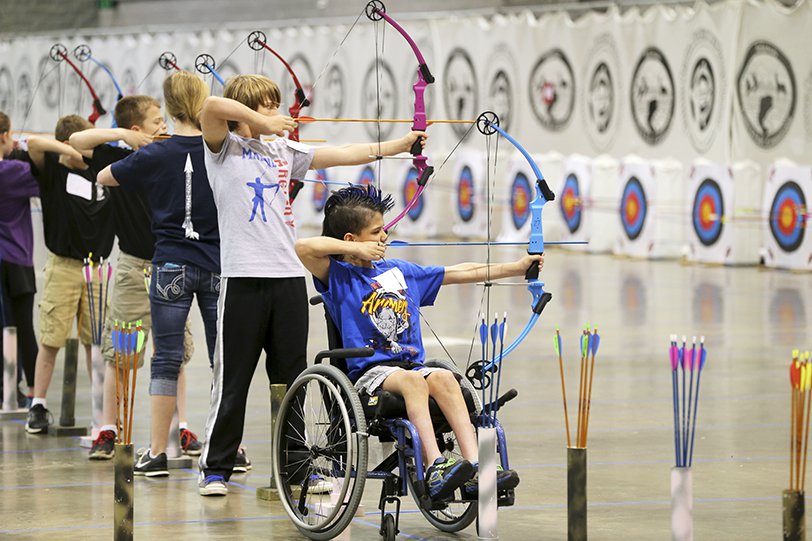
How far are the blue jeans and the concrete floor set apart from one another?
1.16 feet

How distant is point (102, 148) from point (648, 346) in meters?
Result: 3.92

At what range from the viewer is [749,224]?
13.5 meters

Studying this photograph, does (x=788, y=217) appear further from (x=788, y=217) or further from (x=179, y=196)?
(x=179, y=196)

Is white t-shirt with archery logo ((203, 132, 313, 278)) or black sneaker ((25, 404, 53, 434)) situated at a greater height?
white t-shirt with archery logo ((203, 132, 313, 278))

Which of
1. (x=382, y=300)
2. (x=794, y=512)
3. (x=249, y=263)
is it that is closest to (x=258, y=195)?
(x=249, y=263)

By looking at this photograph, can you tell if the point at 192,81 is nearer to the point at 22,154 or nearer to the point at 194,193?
the point at 194,193

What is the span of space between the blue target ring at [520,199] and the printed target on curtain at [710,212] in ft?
7.18

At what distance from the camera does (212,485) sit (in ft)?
14.7

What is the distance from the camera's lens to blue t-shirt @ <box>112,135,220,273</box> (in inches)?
186

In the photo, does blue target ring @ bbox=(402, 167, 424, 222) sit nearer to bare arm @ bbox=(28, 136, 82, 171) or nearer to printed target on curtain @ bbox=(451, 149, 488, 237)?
printed target on curtain @ bbox=(451, 149, 488, 237)

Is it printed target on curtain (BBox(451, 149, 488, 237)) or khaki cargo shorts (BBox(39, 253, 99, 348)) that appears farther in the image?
printed target on curtain (BBox(451, 149, 488, 237))

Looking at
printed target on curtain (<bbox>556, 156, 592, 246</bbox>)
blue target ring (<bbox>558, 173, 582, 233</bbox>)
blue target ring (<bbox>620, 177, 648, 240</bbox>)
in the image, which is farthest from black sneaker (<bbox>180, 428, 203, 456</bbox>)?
blue target ring (<bbox>558, 173, 582, 233</bbox>)

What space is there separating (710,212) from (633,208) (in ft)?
3.39

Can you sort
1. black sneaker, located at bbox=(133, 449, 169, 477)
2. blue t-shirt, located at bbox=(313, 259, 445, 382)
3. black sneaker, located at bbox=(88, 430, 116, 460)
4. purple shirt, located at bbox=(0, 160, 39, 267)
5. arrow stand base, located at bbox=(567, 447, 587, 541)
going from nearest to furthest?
arrow stand base, located at bbox=(567, 447, 587, 541)
blue t-shirt, located at bbox=(313, 259, 445, 382)
black sneaker, located at bbox=(133, 449, 169, 477)
black sneaker, located at bbox=(88, 430, 116, 460)
purple shirt, located at bbox=(0, 160, 39, 267)
